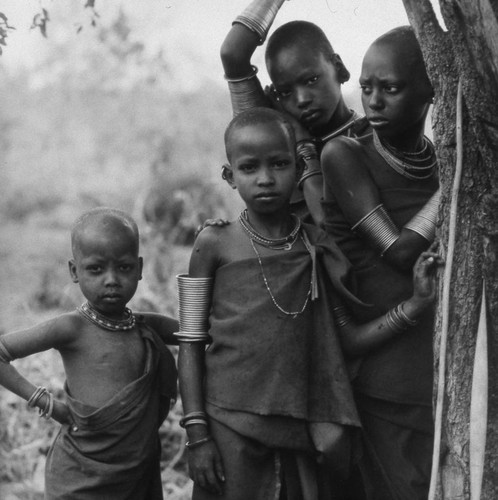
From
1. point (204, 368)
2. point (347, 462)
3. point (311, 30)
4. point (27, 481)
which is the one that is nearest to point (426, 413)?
point (347, 462)

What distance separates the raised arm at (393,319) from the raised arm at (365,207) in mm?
92

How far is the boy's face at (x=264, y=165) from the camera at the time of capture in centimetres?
299

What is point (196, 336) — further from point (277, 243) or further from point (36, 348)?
point (36, 348)

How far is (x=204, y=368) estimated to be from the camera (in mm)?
3098

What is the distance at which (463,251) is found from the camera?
2.75m

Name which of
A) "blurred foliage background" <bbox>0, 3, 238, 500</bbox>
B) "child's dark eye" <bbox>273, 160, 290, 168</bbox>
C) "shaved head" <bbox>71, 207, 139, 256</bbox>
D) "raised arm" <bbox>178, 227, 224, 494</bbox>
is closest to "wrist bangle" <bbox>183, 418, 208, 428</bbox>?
"raised arm" <bbox>178, 227, 224, 494</bbox>

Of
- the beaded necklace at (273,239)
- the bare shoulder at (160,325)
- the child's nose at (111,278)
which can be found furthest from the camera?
the bare shoulder at (160,325)

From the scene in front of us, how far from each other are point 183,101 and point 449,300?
6.41 meters

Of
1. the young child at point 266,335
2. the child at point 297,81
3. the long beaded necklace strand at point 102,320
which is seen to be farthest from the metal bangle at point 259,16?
the long beaded necklace strand at point 102,320

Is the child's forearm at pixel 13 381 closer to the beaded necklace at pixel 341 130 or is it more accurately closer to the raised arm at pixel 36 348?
the raised arm at pixel 36 348

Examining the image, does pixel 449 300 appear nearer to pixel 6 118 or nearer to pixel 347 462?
pixel 347 462

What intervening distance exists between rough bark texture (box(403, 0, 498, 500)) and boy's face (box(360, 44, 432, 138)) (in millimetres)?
254

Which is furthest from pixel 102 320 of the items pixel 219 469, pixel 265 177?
pixel 265 177

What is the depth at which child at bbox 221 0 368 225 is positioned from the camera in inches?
135
